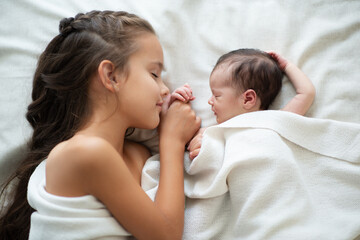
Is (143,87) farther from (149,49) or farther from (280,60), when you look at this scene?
(280,60)

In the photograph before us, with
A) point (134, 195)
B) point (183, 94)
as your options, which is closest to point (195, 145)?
point (183, 94)

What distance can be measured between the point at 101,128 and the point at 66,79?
0.62 ft

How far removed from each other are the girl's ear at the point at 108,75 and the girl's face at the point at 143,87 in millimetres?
34

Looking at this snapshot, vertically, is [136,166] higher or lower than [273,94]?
lower

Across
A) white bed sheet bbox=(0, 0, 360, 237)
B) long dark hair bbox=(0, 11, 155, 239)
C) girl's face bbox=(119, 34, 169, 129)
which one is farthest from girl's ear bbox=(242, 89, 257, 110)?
long dark hair bbox=(0, 11, 155, 239)

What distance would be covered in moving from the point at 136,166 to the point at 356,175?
2.33ft

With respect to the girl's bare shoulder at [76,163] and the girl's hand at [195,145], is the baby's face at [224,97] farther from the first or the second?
the girl's bare shoulder at [76,163]

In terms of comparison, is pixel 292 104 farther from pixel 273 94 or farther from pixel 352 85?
pixel 352 85

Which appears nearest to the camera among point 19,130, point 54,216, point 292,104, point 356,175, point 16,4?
point 54,216

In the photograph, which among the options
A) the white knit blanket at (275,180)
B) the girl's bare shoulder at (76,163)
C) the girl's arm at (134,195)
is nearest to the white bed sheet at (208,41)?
the white knit blanket at (275,180)

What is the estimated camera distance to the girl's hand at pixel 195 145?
110 cm

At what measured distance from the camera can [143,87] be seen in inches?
39.7

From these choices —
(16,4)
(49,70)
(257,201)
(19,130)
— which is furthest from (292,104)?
(16,4)

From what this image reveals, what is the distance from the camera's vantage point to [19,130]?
1245 mm
